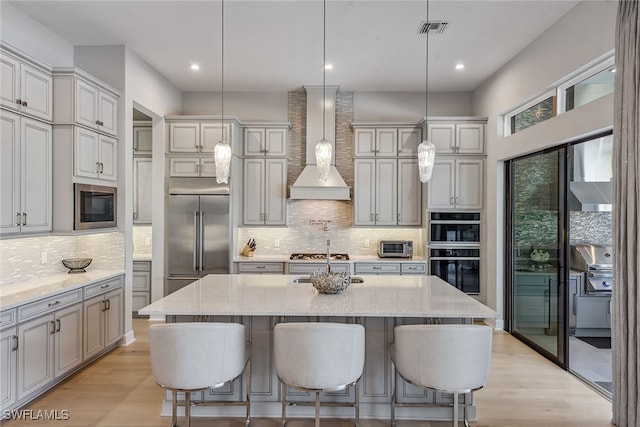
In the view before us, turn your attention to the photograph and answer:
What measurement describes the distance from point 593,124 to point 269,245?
4206 millimetres

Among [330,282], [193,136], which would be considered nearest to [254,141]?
[193,136]

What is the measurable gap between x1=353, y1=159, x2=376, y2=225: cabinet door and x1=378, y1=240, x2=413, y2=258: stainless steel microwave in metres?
0.38

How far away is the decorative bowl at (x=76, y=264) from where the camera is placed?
3.79 metres

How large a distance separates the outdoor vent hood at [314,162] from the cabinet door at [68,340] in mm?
2915

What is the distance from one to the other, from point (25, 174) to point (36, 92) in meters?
0.74

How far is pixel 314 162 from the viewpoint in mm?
5496

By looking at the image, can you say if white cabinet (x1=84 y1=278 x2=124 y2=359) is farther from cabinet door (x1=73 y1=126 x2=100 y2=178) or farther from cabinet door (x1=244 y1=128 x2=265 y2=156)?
cabinet door (x1=244 y1=128 x2=265 y2=156)

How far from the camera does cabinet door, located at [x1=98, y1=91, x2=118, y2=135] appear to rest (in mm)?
3861

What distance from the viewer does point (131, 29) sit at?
3.79m

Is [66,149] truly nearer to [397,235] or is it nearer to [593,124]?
[397,235]

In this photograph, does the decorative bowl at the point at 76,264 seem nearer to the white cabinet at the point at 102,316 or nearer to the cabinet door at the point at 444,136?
the white cabinet at the point at 102,316

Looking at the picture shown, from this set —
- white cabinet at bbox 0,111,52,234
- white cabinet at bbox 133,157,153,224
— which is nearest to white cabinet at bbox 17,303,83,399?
white cabinet at bbox 0,111,52,234

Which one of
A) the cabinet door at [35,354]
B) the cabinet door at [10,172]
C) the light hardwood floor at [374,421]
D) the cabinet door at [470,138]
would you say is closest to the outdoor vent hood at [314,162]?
the cabinet door at [470,138]

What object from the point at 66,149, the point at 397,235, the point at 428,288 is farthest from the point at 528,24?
the point at 66,149
